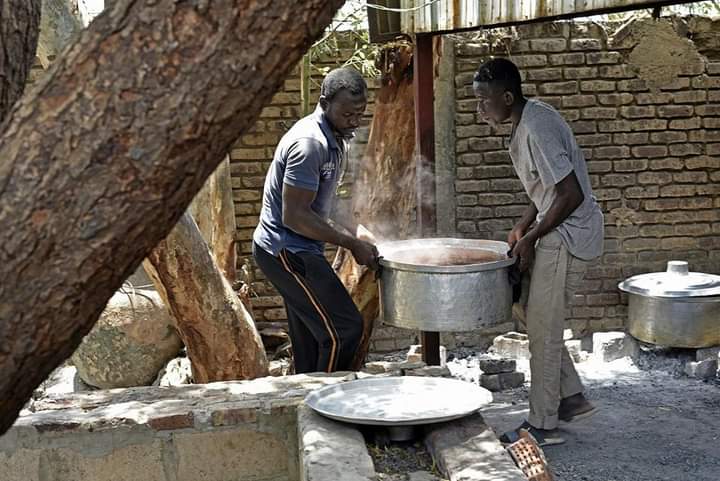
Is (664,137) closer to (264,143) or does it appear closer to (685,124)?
(685,124)

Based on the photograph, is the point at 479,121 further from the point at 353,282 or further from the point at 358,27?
the point at 353,282

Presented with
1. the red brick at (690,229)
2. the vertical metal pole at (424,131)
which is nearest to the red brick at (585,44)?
the red brick at (690,229)

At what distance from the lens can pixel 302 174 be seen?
4598 mm

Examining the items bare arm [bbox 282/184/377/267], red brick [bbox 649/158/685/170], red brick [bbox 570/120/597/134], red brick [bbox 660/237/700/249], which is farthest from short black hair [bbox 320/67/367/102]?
red brick [bbox 660/237/700/249]

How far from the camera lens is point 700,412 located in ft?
18.8

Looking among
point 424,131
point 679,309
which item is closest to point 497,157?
point 679,309

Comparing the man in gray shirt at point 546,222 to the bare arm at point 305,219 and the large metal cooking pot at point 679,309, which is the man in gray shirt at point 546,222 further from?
the large metal cooking pot at point 679,309

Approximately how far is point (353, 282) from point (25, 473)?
2.52 metres

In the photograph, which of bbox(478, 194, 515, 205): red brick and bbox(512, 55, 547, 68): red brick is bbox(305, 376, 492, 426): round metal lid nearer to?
bbox(478, 194, 515, 205): red brick

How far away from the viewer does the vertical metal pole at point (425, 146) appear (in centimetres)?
544

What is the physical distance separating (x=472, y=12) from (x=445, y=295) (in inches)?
67.3

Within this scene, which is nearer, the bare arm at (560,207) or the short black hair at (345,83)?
the bare arm at (560,207)

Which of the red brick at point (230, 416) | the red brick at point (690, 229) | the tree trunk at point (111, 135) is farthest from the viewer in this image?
the red brick at point (690, 229)

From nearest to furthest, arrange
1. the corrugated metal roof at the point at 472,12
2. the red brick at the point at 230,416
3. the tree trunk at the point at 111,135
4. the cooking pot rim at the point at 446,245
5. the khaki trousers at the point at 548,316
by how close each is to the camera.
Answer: the tree trunk at the point at 111,135 < the red brick at the point at 230,416 < the cooking pot rim at the point at 446,245 < the khaki trousers at the point at 548,316 < the corrugated metal roof at the point at 472,12
